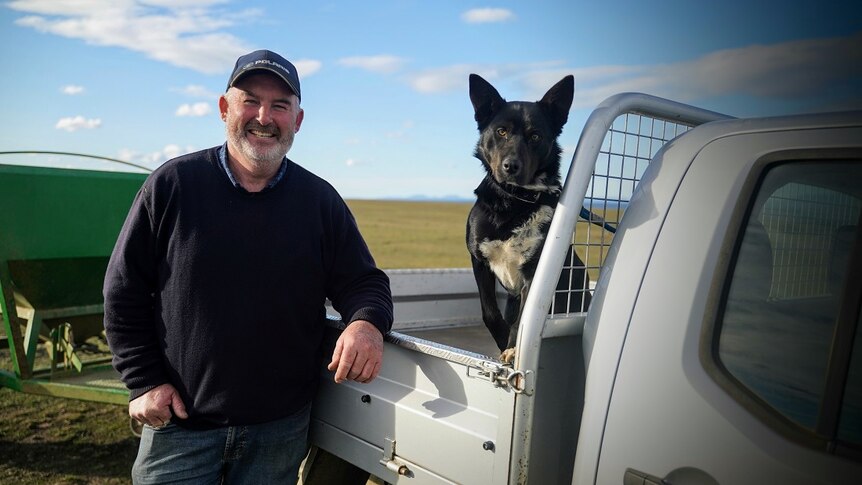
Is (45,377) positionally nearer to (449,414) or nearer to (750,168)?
(449,414)

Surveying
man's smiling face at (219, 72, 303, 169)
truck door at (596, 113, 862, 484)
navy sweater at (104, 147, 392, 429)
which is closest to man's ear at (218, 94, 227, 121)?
man's smiling face at (219, 72, 303, 169)

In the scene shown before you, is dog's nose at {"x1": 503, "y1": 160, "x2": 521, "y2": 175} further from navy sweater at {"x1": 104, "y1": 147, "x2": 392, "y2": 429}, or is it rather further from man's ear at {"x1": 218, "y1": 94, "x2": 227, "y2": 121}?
man's ear at {"x1": 218, "y1": 94, "x2": 227, "y2": 121}

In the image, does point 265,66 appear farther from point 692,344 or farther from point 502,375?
point 692,344

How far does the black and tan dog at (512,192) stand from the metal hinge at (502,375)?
1.08 meters

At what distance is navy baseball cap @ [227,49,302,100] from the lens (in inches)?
86.8

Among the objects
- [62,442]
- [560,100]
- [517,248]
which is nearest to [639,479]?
[517,248]

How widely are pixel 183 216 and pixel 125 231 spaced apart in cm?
21

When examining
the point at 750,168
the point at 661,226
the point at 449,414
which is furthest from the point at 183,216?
the point at 750,168

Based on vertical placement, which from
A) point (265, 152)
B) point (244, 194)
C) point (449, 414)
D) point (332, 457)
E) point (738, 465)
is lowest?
point (332, 457)

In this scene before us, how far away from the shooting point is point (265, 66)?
2.20 m

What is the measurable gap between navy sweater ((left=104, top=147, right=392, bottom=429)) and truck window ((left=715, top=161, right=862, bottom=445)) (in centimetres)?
113

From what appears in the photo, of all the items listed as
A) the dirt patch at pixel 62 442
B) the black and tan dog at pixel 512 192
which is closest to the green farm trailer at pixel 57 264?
the dirt patch at pixel 62 442

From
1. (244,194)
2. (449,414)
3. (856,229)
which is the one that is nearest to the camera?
(856,229)

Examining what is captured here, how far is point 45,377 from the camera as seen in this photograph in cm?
444
